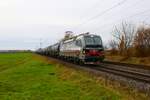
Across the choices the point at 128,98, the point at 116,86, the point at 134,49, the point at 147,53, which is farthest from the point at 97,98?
the point at 134,49

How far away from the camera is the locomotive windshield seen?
3217 cm

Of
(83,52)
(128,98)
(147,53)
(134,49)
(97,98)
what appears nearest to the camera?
(128,98)

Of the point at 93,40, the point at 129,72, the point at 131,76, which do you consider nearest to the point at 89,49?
the point at 93,40

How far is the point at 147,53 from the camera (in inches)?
1619

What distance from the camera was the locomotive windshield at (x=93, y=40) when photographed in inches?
1267

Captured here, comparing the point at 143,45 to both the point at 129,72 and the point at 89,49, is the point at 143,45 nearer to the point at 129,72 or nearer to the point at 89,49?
the point at 89,49

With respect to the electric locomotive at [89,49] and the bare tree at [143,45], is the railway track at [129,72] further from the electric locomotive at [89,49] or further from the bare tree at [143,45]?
the bare tree at [143,45]

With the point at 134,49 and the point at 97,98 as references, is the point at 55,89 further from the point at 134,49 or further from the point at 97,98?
the point at 134,49

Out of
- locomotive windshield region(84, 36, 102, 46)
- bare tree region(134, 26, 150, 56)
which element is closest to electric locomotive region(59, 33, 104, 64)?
locomotive windshield region(84, 36, 102, 46)

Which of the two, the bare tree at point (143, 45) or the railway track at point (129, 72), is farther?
the bare tree at point (143, 45)

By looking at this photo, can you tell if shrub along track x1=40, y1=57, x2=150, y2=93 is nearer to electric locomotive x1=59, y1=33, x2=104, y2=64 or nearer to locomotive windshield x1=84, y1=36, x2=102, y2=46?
electric locomotive x1=59, y1=33, x2=104, y2=64

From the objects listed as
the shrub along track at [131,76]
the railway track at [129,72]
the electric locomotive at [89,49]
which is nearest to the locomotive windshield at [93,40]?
the electric locomotive at [89,49]

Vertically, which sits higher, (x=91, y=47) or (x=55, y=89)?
(x=91, y=47)

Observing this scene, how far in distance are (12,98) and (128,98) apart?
5.28m
